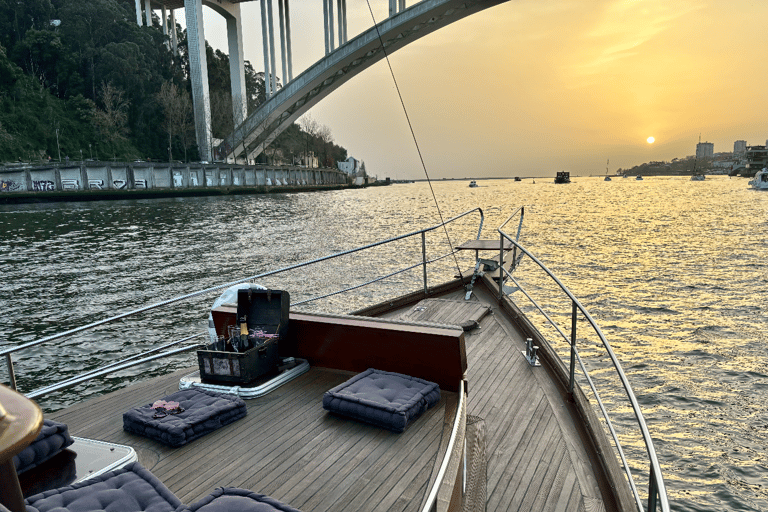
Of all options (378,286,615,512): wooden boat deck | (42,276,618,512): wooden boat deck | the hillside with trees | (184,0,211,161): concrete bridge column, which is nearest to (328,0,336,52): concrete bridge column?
(184,0,211,161): concrete bridge column

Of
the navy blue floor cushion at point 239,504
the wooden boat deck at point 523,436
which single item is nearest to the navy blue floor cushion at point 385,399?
the wooden boat deck at point 523,436

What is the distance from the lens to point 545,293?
514 inches

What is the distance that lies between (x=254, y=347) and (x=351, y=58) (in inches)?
1663

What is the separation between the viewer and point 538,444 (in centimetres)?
325

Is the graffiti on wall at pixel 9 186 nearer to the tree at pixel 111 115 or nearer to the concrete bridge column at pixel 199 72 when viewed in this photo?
the tree at pixel 111 115

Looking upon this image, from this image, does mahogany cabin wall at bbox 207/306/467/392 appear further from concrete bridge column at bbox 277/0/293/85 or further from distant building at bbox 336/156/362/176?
distant building at bbox 336/156/362/176

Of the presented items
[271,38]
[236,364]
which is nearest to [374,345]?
[236,364]

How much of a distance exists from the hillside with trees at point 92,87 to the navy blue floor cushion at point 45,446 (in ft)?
182

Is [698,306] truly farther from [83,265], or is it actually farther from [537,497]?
[83,265]

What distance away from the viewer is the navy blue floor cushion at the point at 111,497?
1954 mm

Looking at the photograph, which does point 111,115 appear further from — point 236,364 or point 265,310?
point 236,364

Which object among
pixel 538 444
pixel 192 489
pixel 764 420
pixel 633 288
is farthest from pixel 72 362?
pixel 633 288

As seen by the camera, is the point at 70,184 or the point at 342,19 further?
the point at 342,19

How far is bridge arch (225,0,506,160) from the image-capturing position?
38.3 metres
